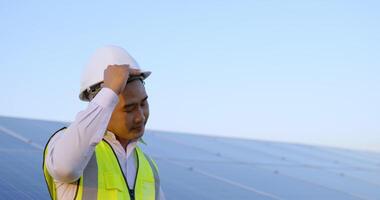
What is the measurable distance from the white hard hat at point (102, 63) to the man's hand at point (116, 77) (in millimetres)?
188

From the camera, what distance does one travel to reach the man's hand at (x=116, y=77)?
2393mm

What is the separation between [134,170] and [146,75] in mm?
427

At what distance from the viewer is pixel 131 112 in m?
2.57

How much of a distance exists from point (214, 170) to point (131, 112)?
→ 5.76 m

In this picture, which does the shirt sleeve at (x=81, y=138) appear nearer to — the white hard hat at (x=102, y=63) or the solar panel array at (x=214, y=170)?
the white hard hat at (x=102, y=63)

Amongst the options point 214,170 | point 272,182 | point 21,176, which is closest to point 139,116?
point 21,176

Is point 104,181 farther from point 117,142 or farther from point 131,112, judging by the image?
point 131,112

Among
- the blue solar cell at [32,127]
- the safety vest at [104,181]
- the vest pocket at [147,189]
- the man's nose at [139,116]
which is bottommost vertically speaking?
the blue solar cell at [32,127]

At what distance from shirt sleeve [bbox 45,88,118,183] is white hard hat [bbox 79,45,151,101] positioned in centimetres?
33

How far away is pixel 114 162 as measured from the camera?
8.73 feet

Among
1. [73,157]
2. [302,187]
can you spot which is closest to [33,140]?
[302,187]

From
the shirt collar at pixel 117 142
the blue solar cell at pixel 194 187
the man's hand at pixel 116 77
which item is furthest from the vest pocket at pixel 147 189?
the blue solar cell at pixel 194 187

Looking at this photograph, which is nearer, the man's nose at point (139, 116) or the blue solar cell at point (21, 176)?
the man's nose at point (139, 116)

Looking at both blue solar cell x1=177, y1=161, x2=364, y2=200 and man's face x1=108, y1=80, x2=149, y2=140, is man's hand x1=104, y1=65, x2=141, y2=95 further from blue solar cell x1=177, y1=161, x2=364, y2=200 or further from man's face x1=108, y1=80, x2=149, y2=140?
blue solar cell x1=177, y1=161, x2=364, y2=200
